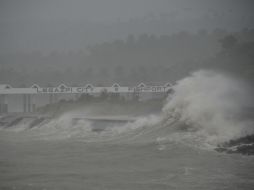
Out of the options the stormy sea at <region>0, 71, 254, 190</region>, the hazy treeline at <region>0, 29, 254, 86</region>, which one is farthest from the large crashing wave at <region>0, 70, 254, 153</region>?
the hazy treeline at <region>0, 29, 254, 86</region>

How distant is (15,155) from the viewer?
27.7 m

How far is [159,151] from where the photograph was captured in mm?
27078

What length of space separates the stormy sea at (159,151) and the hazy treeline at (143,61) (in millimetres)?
42654

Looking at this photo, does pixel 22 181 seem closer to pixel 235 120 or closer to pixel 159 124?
pixel 235 120

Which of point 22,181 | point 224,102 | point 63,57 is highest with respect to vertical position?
point 63,57

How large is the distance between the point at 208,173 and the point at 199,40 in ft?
524

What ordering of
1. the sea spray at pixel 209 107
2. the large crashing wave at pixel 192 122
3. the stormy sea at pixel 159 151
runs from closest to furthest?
the stormy sea at pixel 159 151 → the large crashing wave at pixel 192 122 → the sea spray at pixel 209 107

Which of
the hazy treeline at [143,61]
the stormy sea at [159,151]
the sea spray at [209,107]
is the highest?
the hazy treeline at [143,61]

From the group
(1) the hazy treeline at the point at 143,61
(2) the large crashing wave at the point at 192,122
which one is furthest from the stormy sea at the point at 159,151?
(1) the hazy treeline at the point at 143,61

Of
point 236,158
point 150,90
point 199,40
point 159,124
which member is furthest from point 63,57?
point 236,158

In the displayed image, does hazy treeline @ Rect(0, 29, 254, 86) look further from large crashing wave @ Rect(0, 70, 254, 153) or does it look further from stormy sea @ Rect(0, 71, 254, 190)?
stormy sea @ Rect(0, 71, 254, 190)

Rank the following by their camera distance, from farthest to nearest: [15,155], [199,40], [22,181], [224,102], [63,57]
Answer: [63,57]
[199,40]
[224,102]
[15,155]
[22,181]

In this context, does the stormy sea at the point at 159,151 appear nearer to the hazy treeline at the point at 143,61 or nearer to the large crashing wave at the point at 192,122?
the large crashing wave at the point at 192,122

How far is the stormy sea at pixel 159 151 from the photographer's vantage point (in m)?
20.2
